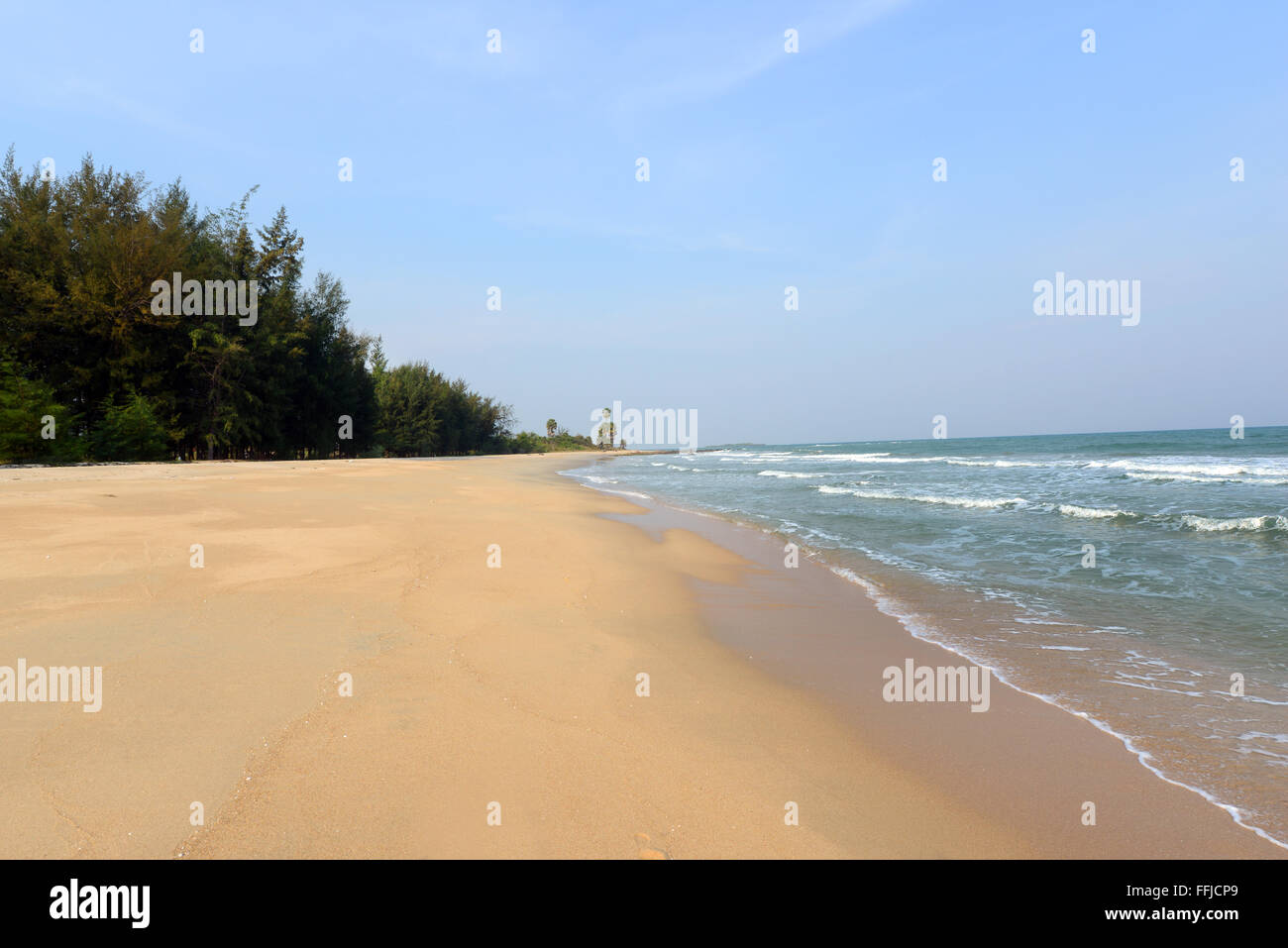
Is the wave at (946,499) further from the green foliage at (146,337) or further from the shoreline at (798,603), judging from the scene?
the green foliage at (146,337)

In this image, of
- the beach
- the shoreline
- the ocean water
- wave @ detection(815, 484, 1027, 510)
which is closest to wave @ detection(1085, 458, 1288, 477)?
the ocean water

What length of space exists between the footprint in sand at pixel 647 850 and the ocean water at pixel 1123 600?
2.91 m

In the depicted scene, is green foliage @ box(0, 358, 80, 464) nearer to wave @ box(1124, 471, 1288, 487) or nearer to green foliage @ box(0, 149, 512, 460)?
green foliage @ box(0, 149, 512, 460)

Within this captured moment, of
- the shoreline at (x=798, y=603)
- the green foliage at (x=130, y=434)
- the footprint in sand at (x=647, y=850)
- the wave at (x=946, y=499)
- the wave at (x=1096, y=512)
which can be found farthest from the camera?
the green foliage at (x=130, y=434)

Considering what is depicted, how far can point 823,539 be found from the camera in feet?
40.1

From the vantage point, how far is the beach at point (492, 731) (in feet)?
8.27

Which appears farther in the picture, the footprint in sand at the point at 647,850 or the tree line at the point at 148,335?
the tree line at the point at 148,335

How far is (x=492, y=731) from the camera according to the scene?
339cm

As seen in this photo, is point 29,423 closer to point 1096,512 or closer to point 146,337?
point 146,337

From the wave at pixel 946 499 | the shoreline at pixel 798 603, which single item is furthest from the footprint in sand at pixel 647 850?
the wave at pixel 946 499

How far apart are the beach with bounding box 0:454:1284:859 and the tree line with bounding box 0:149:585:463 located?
2059cm

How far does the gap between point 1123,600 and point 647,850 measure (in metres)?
7.68
